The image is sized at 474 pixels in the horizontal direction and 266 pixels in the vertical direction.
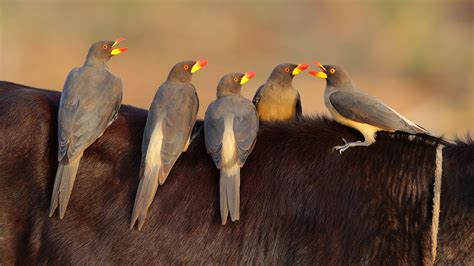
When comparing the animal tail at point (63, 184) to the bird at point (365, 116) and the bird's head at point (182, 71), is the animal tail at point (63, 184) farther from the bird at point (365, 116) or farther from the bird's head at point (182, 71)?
the bird at point (365, 116)

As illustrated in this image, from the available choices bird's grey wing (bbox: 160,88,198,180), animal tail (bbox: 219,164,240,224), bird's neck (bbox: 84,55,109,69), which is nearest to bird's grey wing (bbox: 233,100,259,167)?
animal tail (bbox: 219,164,240,224)

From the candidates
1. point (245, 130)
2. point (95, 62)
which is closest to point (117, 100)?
point (95, 62)

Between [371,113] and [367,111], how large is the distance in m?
0.03

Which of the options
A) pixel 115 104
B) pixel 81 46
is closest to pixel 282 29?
pixel 81 46

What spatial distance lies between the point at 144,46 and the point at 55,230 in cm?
1732

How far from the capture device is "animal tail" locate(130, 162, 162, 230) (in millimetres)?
5484

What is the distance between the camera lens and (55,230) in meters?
5.60

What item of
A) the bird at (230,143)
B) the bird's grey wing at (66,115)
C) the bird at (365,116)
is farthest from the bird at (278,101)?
the bird's grey wing at (66,115)

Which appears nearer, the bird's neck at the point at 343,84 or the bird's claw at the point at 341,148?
the bird's claw at the point at 341,148

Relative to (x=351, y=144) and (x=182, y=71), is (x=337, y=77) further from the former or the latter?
(x=182, y=71)

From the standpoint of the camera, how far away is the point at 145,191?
5492 mm

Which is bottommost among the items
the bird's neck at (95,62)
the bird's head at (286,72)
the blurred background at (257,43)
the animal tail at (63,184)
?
the blurred background at (257,43)

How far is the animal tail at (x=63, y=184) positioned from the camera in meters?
5.54

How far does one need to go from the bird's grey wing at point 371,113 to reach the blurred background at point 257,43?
11521 millimetres
